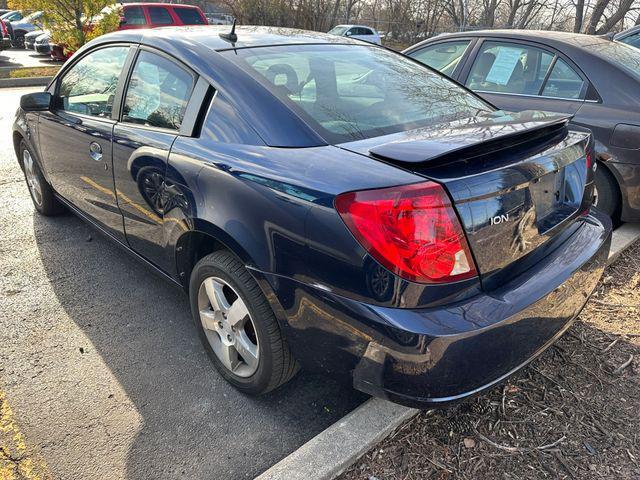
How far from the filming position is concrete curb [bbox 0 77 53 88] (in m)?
12.2

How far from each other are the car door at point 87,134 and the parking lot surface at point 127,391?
0.51 m

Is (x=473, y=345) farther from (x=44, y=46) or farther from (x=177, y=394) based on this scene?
(x=44, y=46)

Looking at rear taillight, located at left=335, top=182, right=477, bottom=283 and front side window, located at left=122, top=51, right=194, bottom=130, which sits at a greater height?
front side window, located at left=122, top=51, right=194, bottom=130

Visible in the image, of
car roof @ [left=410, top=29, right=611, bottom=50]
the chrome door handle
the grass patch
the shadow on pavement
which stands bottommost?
the shadow on pavement

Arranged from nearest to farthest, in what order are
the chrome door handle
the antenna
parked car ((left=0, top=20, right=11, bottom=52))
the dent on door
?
the dent on door → the antenna → the chrome door handle → parked car ((left=0, top=20, right=11, bottom=52))

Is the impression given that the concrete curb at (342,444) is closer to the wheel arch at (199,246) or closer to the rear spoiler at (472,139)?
the wheel arch at (199,246)

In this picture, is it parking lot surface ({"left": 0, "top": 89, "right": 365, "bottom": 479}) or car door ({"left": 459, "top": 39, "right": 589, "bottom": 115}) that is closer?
parking lot surface ({"left": 0, "top": 89, "right": 365, "bottom": 479})

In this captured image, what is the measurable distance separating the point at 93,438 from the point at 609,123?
3978 mm

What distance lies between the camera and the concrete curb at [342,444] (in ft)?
6.26

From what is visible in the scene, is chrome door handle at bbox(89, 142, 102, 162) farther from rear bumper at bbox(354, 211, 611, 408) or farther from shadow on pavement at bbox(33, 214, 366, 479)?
rear bumper at bbox(354, 211, 611, 408)

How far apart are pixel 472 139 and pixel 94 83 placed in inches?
103

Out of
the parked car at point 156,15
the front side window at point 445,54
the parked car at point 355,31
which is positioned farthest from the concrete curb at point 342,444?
the parked car at point 355,31

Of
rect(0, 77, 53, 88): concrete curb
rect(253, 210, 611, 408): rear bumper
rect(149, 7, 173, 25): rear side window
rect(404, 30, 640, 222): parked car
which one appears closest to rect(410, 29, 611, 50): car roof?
rect(404, 30, 640, 222): parked car

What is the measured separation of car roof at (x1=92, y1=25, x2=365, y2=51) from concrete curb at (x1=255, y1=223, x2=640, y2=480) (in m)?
1.90
